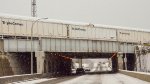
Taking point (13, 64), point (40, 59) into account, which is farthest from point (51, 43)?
point (13, 64)

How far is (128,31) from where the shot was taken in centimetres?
9362

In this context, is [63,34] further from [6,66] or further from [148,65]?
[148,65]

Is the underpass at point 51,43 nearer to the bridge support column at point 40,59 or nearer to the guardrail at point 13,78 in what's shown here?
the bridge support column at point 40,59

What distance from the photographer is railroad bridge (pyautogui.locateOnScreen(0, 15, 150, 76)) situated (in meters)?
66.3

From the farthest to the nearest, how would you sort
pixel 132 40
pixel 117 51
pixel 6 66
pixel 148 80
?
1. pixel 132 40
2. pixel 117 51
3. pixel 6 66
4. pixel 148 80

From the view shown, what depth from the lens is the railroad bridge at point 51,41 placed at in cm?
6631

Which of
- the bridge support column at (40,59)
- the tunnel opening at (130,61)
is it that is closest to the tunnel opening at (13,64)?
the bridge support column at (40,59)

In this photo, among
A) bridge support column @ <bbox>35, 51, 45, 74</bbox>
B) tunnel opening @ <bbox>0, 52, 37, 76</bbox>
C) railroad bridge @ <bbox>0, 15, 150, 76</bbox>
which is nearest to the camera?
tunnel opening @ <bbox>0, 52, 37, 76</bbox>

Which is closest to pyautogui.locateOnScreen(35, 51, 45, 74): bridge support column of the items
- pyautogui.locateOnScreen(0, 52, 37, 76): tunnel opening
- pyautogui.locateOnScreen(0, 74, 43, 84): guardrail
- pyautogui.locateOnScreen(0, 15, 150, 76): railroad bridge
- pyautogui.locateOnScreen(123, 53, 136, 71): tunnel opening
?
pyautogui.locateOnScreen(0, 15, 150, 76): railroad bridge

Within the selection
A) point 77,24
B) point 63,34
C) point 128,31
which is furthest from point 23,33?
point 128,31

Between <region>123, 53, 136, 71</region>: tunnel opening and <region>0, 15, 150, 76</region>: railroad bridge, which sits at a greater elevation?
<region>0, 15, 150, 76</region>: railroad bridge

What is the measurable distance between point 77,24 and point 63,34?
5371 millimetres

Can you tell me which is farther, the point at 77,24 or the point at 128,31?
the point at 128,31

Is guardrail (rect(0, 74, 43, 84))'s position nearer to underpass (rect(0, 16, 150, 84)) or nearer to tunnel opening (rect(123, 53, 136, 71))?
underpass (rect(0, 16, 150, 84))
